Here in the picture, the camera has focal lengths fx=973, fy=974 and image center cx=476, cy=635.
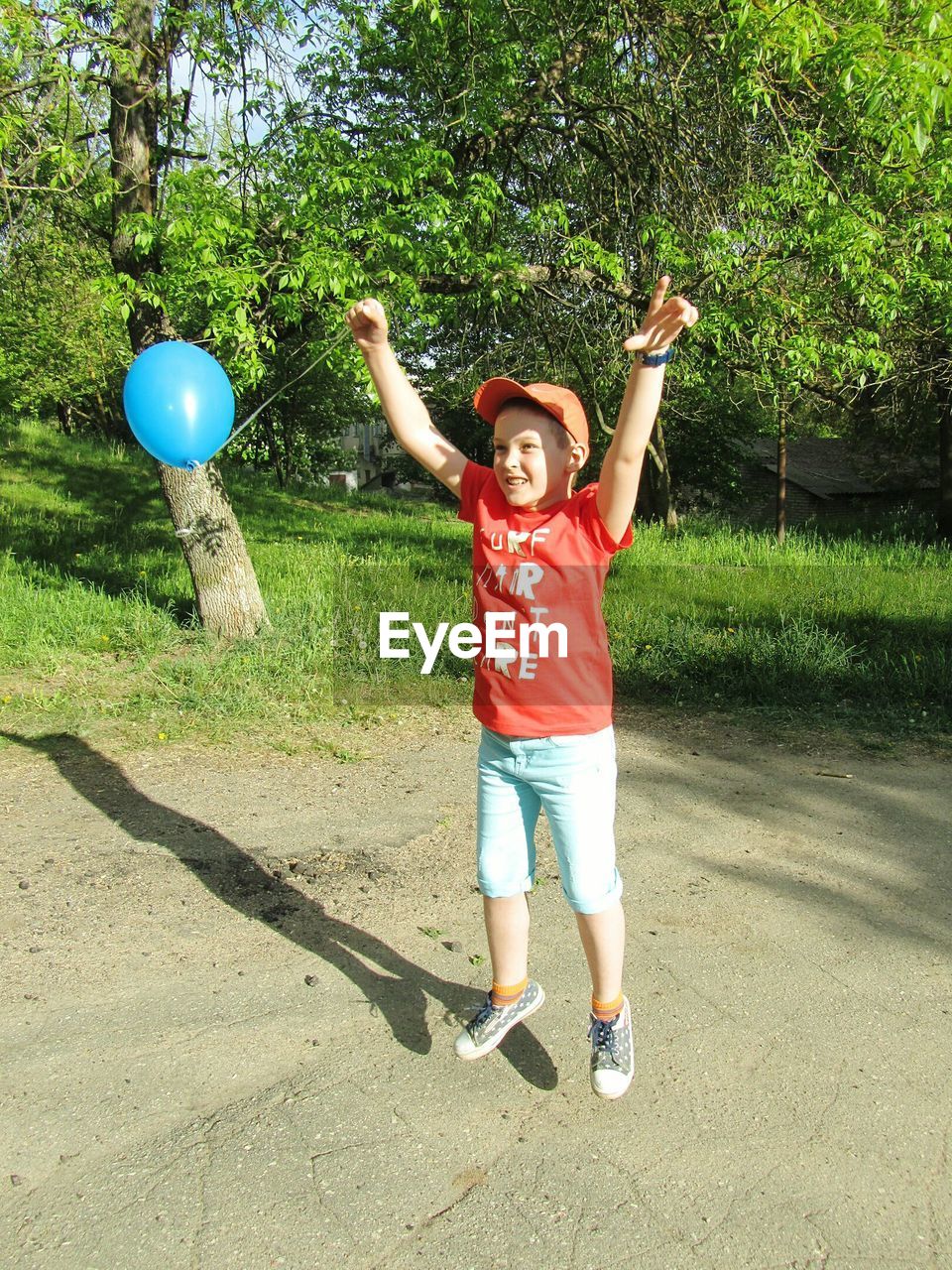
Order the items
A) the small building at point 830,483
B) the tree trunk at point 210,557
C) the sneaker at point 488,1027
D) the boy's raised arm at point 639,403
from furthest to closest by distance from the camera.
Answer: the small building at point 830,483 < the tree trunk at point 210,557 < the sneaker at point 488,1027 < the boy's raised arm at point 639,403

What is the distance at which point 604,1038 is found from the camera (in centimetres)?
253

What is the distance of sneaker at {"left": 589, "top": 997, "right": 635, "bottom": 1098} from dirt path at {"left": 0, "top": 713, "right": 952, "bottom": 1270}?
0.24 feet

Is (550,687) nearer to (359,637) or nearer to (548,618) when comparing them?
(548,618)

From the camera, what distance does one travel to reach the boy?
242cm

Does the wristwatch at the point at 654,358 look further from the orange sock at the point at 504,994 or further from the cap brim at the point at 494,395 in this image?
the orange sock at the point at 504,994

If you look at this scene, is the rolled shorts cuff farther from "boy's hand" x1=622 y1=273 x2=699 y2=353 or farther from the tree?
the tree

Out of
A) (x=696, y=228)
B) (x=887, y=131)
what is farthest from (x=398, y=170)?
(x=887, y=131)

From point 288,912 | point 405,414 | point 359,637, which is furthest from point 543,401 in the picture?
point 359,637

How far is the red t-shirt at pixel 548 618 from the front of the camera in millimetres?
2436

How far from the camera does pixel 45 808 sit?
4.48m

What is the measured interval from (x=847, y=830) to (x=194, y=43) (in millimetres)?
6686

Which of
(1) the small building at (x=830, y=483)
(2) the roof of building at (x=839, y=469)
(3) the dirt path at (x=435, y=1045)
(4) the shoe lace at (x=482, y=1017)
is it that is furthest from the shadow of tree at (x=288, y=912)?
(1) the small building at (x=830, y=483)

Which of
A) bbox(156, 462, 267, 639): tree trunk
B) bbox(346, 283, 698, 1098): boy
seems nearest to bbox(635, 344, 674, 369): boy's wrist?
bbox(346, 283, 698, 1098): boy

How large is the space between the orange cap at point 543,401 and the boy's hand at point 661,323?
0.78ft
